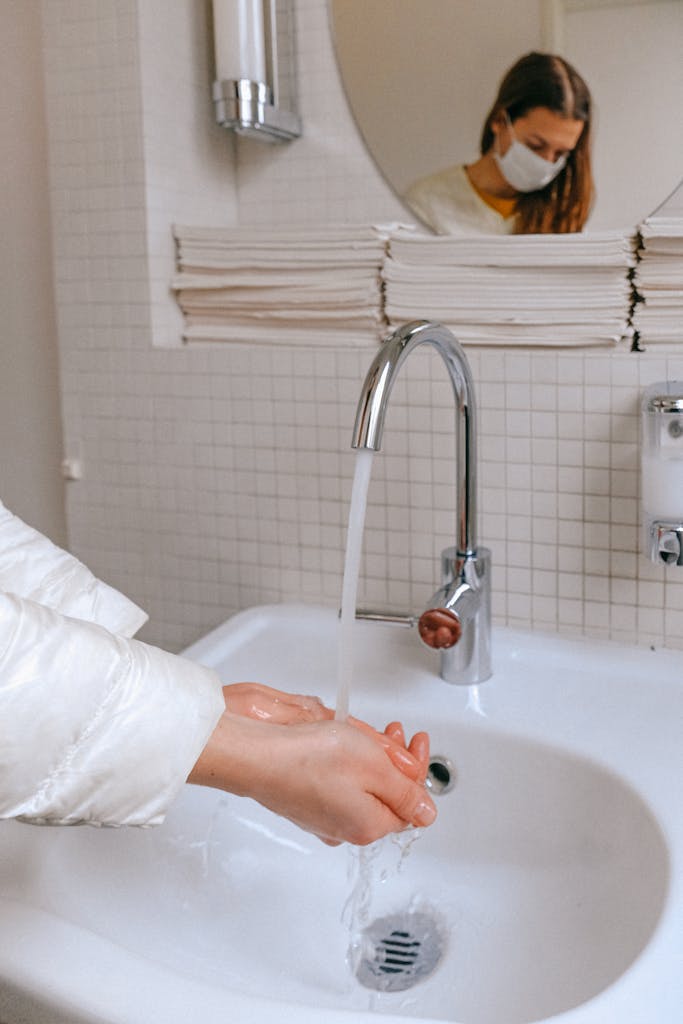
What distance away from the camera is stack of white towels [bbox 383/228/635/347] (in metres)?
1.10

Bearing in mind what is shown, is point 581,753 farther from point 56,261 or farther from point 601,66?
point 56,261

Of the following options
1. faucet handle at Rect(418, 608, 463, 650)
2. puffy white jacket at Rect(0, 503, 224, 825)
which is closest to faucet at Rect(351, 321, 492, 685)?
faucet handle at Rect(418, 608, 463, 650)

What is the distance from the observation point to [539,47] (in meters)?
1.16

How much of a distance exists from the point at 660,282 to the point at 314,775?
65cm

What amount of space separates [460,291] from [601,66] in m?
0.28

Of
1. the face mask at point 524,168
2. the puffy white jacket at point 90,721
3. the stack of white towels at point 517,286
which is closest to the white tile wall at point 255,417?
the stack of white towels at point 517,286

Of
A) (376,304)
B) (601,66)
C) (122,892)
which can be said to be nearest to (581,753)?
(122,892)

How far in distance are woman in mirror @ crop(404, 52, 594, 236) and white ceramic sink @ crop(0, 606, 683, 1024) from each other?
1.56ft

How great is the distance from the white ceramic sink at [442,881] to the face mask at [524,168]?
51 centimetres

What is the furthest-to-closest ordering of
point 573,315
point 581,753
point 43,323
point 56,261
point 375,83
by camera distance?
point 43,323, point 56,261, point 375,83, point 573,315, point 581,753

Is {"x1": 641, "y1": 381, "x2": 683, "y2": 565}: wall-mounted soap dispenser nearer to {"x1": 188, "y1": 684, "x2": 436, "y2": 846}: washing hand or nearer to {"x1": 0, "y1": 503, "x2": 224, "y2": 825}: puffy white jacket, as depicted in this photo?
{"x1": 188, "y1": 684, "x2": 436, "y2": 846}: washing hand

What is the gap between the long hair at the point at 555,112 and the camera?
116cm

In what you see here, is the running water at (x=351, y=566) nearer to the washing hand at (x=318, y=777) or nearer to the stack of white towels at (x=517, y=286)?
the washing hand at (x=318, y=777)

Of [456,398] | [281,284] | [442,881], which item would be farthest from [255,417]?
[442,881]
